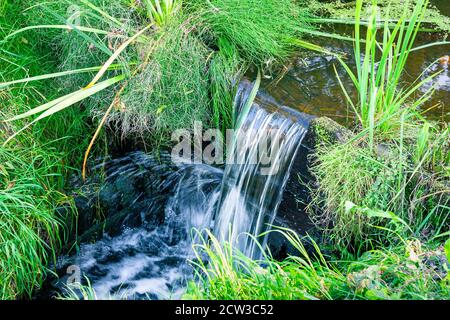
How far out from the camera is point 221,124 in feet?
11.4

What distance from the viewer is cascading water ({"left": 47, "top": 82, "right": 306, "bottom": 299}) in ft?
10.3

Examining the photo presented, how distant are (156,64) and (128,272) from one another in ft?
4.33

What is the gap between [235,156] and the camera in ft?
11.0

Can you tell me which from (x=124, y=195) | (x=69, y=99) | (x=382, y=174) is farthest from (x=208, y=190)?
(x=382, y=174)

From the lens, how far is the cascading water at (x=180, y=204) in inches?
124

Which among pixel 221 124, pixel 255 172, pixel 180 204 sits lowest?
pixel 180 204

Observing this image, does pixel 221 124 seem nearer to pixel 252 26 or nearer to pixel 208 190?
pixel 208 190

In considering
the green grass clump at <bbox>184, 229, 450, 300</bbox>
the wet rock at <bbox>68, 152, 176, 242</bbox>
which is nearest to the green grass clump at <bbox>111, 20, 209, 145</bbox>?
the wet rock at <bbox>68, 152, 176, 242</bbox>

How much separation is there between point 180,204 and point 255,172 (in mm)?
653

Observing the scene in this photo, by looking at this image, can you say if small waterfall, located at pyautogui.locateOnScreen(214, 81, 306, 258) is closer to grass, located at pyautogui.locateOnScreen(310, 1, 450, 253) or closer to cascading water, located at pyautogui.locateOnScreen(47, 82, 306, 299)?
cascading water, located at pyautogui.locateOnScreen(47, 82, 306, 299)

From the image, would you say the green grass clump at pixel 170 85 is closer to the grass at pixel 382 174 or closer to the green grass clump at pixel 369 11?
the grass at pixel 382 174

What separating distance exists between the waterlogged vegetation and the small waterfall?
4.5 inches

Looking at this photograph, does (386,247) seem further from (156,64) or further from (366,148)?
(156,64)

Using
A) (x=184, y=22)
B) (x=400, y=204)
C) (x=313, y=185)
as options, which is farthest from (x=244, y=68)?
(x=400, y=204)
